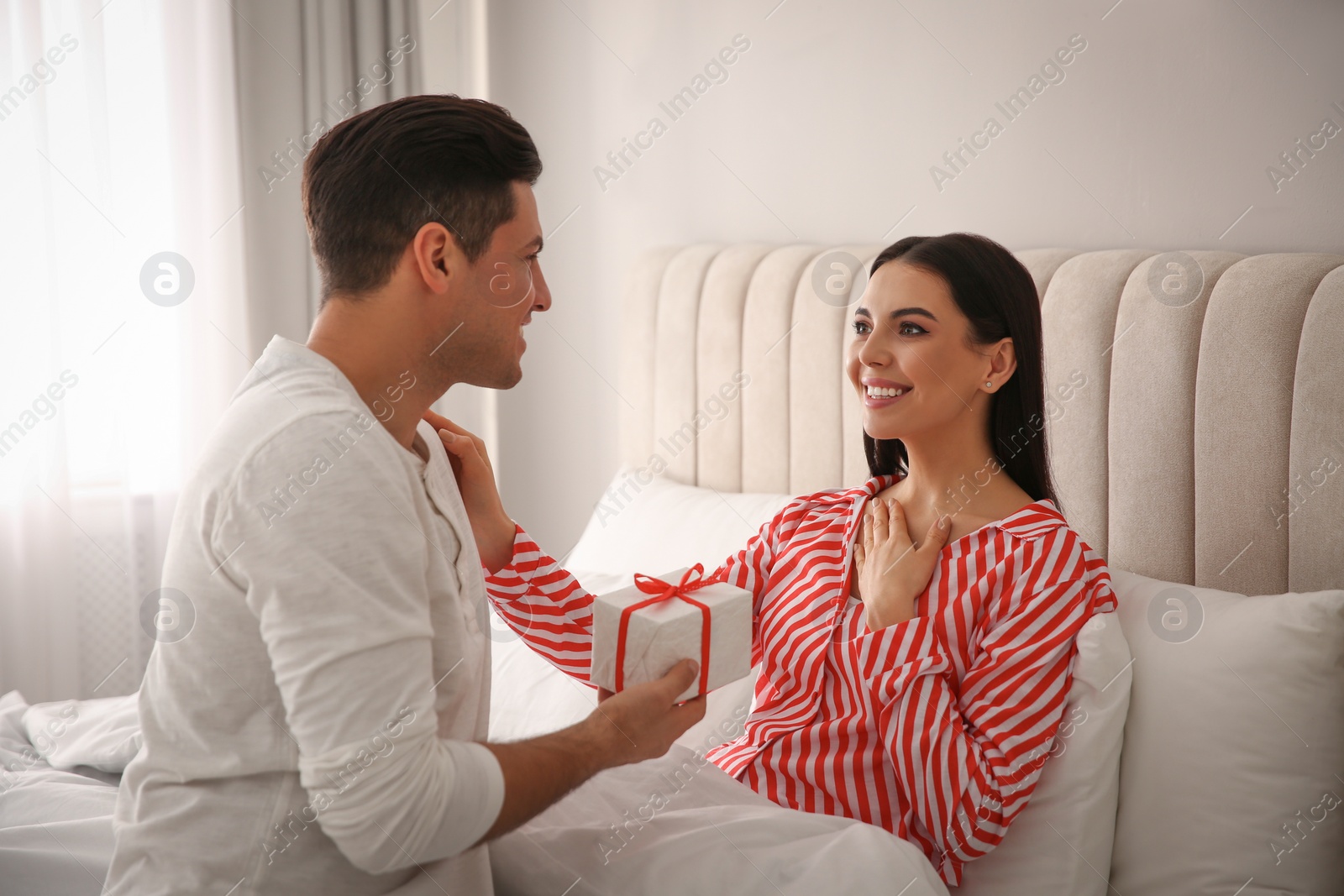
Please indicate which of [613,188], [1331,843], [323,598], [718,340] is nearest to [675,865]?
[323,598]

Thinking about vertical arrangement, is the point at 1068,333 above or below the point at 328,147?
below

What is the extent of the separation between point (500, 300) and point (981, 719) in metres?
0.77

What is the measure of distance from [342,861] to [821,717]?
2.22 feet

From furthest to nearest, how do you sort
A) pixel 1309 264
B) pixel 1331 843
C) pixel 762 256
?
pixel 762 256, pixel 1309 264, pixel 1331 843

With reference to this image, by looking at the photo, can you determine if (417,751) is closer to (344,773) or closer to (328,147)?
(344,773)

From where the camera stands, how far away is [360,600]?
923 millimetres

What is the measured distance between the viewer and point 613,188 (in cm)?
A: 275

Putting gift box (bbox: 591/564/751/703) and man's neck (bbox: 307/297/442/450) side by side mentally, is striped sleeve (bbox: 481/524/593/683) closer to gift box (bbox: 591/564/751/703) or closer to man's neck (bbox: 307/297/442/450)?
gift box (bbox: 591/564/751/703)

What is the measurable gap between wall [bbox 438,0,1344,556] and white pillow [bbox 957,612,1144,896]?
28.4 inches

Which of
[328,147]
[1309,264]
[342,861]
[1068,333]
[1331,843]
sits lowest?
[1331,843]

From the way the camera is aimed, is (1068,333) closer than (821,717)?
No

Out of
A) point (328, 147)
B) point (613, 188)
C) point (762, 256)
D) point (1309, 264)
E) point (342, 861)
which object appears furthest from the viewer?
point (613, 188)

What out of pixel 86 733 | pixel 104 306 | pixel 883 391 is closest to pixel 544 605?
pixel 883 391

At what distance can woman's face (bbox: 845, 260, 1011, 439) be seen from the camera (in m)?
1.45
